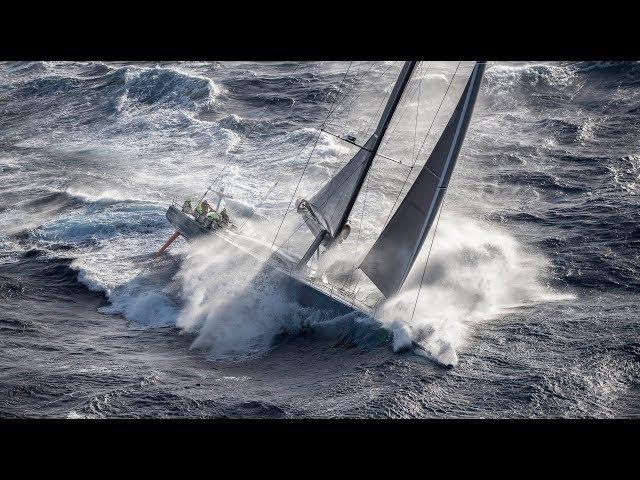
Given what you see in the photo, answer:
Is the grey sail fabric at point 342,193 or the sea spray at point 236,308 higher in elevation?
the grey sail fabric at point 342,193

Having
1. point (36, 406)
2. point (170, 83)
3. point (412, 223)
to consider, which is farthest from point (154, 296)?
point (170, 83)

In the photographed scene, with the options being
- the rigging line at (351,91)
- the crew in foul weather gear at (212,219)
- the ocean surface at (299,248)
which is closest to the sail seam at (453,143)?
the ocean surface at (299,248)

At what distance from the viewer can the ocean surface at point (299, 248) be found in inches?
723

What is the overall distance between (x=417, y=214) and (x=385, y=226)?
55.0 inches

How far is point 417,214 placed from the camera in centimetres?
2109

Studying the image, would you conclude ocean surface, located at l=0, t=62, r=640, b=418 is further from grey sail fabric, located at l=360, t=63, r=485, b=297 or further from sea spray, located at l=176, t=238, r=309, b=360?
grey sail fabric, located at l=360, t=63, r=485, b=297

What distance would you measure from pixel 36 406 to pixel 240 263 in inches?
333

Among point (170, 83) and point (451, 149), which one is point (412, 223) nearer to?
point (451, 149)

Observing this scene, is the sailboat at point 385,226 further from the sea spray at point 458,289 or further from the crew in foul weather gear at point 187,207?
the crew in foul weather gear at point 187,207

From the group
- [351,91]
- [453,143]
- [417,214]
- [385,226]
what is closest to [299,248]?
[385,226]

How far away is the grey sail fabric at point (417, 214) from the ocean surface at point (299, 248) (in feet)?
2.76

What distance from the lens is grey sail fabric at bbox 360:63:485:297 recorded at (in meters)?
20.1

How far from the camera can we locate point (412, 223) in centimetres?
2123

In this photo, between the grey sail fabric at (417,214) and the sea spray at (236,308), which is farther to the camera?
the sea spray at (236,308)
